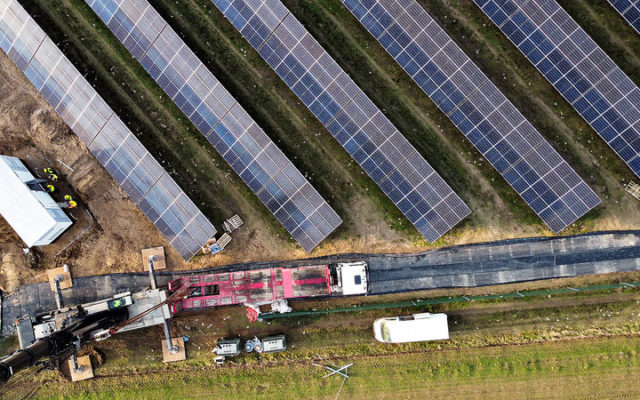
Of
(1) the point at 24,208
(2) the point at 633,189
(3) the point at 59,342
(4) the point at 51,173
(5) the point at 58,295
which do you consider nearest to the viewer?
(3) the point at 59,342

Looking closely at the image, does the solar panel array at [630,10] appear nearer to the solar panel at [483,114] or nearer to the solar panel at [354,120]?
the solar panel at [483,114]

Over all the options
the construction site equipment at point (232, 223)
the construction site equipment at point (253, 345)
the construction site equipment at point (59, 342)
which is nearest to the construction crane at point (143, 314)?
the construction site equipment at point (59, 342)

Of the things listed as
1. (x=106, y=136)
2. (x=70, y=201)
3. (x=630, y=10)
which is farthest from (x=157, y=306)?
(x=630, y=10)

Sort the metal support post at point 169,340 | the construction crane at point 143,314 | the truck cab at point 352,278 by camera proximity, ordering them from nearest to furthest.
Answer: the construction crane at point 143,314 < the truck cab at point 352,278 < the metal support post at point 169,340

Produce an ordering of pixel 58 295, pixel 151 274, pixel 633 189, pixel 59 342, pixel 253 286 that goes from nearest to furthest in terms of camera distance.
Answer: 1. pixel 59 342
2. pixel 633 189
3. pixel 151 274
4. pixel 253 286
5. pixel 58 295

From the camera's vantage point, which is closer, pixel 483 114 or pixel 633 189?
pixel 483 114

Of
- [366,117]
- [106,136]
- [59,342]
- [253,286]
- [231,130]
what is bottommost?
[253,286]

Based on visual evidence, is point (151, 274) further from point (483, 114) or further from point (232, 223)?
point (483, 114)

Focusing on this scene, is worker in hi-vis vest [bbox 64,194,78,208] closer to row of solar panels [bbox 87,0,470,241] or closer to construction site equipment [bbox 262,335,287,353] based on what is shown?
row of solar panels [bbox 87,0,470,241]
